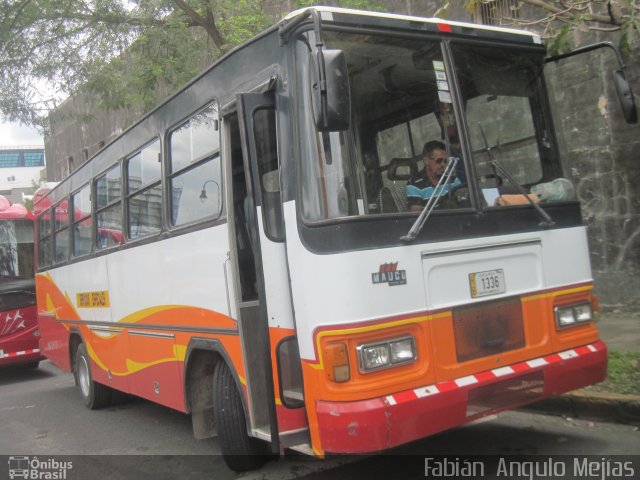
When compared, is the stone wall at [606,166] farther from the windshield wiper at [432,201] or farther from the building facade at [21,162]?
the building facade at [21,162]

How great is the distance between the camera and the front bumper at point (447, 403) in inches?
133

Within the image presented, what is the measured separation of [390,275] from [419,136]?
1081 mm

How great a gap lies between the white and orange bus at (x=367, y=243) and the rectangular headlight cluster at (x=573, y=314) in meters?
0.01

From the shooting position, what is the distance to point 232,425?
451cm

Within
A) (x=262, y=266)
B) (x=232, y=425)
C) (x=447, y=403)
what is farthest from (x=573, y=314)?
(x=232, y=425)

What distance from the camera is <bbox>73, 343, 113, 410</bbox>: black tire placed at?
7.74 metres

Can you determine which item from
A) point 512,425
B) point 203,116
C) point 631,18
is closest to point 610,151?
point 631,18

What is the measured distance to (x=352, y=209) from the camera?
360cm

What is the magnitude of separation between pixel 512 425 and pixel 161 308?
125 inches

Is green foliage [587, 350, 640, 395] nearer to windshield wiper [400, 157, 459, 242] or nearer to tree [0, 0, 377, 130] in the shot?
windshield wiper [400, 157, 459, 242]

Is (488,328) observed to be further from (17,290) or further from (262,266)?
(17,290)

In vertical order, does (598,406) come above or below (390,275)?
below

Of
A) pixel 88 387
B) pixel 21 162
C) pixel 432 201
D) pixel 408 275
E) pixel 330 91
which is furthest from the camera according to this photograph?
pixel 21 162

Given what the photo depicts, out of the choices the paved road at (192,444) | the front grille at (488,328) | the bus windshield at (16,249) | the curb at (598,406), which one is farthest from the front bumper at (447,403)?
the bus windshield at (16,249)
